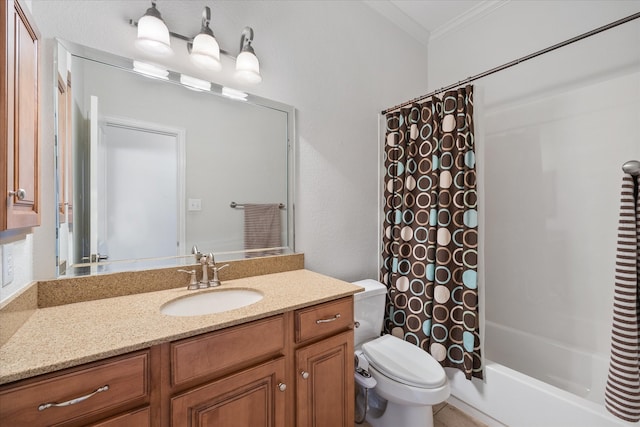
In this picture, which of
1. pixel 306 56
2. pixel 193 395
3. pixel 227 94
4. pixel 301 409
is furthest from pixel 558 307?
Result: pixel 227 94

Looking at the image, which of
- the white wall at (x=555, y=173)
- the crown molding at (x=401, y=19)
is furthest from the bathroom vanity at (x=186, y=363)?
the crown molding at (x=401, y=19)

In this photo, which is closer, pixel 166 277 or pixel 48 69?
pixel 48 69

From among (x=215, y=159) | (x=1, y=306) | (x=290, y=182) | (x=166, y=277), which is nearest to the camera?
(x=1, y=306)

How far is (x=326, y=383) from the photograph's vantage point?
3.84 ft

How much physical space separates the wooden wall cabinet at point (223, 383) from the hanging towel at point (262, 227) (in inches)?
23.3

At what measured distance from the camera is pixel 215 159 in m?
1.45

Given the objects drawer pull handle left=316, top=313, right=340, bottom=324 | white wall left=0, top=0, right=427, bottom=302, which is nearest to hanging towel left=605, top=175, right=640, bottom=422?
drawer pull handle left=316, top=313, right=340, bottom=324

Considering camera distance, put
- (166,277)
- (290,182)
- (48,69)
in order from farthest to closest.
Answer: (290,182) < (166,277) < (48,69)

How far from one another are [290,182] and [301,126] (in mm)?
371

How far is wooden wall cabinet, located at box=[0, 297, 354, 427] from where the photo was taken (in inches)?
25.8

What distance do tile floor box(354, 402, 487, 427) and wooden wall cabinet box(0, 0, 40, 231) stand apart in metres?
1.84

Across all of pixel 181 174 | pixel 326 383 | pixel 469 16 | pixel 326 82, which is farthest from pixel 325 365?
pixel 469 16

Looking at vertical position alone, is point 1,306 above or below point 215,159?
below

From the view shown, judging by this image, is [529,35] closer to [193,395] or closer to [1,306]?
[193,395]
